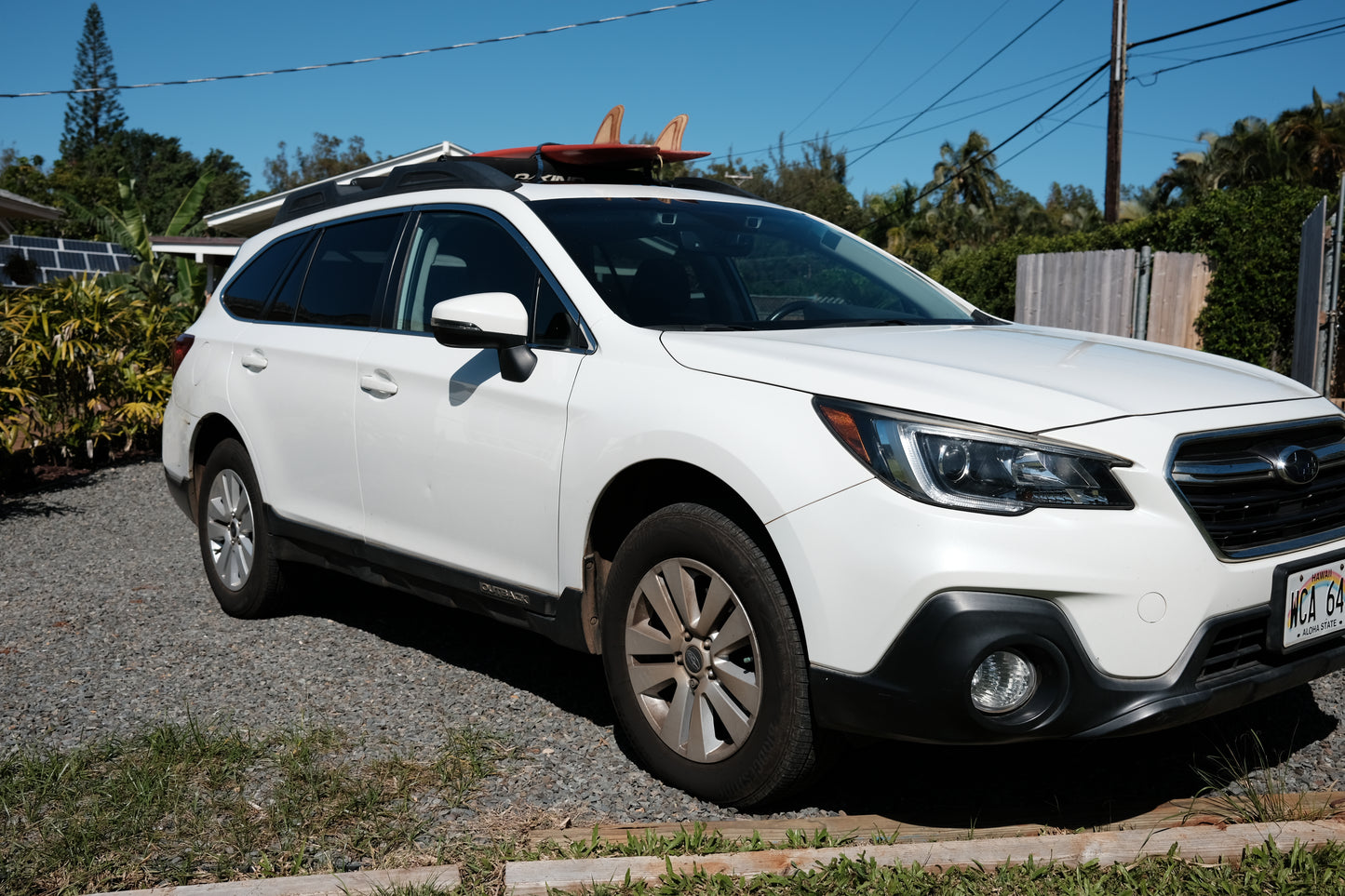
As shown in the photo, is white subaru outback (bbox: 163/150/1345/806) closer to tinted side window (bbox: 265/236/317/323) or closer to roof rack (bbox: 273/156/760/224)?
roof rack (bbox: 273/156/760/224)

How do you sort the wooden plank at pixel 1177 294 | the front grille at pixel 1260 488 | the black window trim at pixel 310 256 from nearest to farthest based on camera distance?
the front grille at pixel 1260 488 < the black window trim at pixel 310 256 < the wooden plank at pixel 1177 294

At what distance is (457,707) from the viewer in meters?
4.33

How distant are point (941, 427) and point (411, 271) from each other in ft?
7.91

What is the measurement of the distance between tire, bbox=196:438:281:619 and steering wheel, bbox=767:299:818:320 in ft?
8.28

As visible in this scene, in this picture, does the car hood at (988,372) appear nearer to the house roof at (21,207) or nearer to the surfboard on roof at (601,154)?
the surfboard on roof at (601,154)

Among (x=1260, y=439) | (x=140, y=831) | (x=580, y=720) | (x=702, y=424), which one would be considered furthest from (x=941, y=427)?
(x=140, y=831)

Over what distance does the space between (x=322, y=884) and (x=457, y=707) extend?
5.30ft

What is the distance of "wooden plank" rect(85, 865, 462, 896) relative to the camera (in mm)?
2684

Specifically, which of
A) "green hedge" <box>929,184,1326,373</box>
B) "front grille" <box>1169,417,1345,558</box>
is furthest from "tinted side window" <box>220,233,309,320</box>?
"green hedge" <box>929,184,1326,373</box>

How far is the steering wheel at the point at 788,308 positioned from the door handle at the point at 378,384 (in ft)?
4.57

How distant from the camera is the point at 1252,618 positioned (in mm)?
2871

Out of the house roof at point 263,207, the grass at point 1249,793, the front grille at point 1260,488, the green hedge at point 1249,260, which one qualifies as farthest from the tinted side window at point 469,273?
the house roof at point 263,207

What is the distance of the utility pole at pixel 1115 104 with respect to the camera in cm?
1798

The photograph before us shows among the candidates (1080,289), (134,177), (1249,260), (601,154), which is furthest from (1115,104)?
(134,177)
